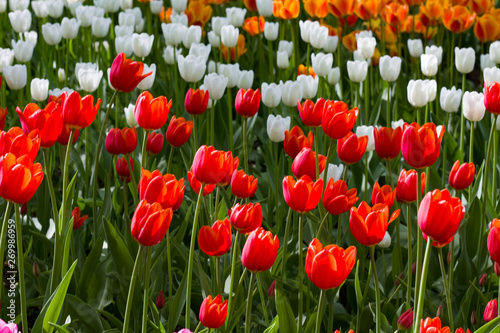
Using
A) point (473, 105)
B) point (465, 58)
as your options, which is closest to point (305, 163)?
point (473, 105)

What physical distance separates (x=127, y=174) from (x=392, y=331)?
2.99 feet

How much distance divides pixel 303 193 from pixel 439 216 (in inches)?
12.8

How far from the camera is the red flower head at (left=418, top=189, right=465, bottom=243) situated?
3.72 ft

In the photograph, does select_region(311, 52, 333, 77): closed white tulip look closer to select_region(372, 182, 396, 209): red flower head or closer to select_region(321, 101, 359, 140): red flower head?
select_region(321, 101, 359, 140): red flower head

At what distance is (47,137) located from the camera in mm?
1479

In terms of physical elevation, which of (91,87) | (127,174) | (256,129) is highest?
(91,87)

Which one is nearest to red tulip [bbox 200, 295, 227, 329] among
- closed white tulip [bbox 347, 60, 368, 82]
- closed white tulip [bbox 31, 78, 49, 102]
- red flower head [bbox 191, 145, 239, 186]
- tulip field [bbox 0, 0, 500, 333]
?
tulip field [bbox 0, 0, 500, 333]

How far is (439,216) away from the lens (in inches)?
44.8

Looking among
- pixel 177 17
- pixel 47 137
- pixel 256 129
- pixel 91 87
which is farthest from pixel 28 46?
pixel 47 137

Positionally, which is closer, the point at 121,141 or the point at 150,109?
the point at 150,109

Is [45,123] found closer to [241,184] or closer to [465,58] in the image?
[241,184]

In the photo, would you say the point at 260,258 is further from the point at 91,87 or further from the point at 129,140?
the point at 91,87

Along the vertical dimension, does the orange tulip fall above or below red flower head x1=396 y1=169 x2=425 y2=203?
above

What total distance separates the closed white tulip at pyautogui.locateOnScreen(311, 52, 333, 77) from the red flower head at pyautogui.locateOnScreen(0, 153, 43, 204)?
1769 mm
